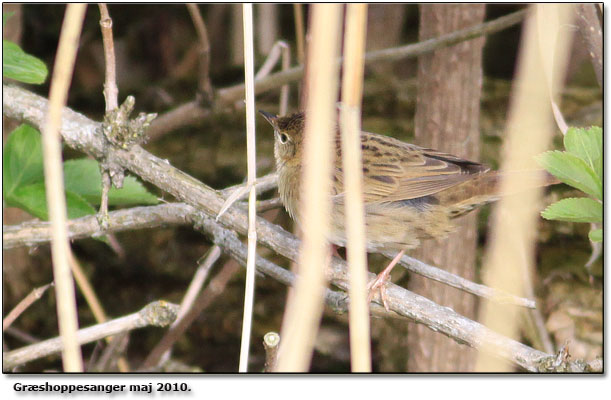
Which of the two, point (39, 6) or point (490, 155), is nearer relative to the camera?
point (490, 155)

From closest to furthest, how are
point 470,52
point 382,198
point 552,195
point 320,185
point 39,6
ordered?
point 320,185 → point 382,198 → point 470,52 → point 552,195 → point 39,6

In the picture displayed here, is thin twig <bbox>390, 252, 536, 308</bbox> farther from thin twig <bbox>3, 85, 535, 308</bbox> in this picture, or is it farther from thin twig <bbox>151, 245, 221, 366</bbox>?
thin twig <bbox>151, 245, 221, 366</bbox>

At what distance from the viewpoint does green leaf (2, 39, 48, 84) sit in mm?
2203

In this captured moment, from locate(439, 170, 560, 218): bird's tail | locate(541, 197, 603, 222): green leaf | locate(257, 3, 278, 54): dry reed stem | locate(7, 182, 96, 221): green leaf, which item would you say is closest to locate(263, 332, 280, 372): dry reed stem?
locate(541, 197, 603, 222): green leaf

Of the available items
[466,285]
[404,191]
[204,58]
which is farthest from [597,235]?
[204,58]

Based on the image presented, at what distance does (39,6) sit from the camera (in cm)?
411

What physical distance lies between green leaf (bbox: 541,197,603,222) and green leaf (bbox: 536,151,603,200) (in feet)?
0.08

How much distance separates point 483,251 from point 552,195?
477 mm

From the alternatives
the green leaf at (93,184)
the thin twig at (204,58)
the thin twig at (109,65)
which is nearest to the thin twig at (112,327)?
the green leaf at (93,184)

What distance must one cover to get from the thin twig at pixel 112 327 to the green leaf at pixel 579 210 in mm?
1211

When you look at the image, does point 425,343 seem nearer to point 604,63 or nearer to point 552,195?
point 552,195

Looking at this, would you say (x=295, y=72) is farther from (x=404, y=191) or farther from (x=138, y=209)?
(x=138, y=209)
